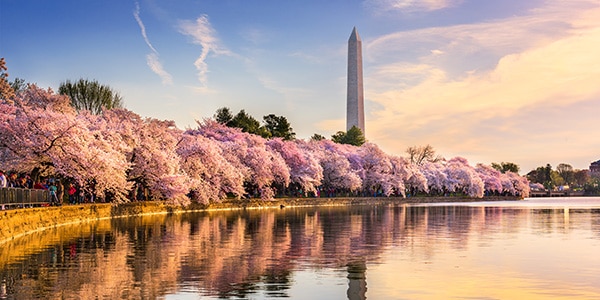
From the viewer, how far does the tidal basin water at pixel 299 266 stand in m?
17.1

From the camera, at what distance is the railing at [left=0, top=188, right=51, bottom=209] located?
32.8 meters

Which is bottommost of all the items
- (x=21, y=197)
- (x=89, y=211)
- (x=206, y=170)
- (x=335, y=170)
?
(x=89, y=211)

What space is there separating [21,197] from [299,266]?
2001 cm

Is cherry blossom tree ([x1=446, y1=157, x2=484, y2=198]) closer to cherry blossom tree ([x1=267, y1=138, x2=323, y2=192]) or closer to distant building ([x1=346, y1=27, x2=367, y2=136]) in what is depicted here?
distant building ([x1=346, y1=27, x2=367, y2=136])

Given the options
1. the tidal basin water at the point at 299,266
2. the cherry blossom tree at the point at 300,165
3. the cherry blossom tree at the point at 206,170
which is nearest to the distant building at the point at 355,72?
the cherry blossom tree at the point at 300,165

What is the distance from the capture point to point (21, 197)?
36.2 metres

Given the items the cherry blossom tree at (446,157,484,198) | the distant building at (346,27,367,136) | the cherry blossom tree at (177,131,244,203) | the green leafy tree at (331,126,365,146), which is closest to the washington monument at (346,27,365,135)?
the distant building at (346,27,367,136)

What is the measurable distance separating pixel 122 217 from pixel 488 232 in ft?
91.9

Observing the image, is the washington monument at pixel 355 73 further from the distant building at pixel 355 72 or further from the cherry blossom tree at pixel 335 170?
the cherry blossom tree at pixel 335 170

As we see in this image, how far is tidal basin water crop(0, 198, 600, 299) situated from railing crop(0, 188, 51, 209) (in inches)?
77.2

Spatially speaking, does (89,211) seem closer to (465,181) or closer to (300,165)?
(300,165)

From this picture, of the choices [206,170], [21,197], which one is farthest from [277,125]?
[21,197]

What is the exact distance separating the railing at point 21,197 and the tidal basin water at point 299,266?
196 centimetres

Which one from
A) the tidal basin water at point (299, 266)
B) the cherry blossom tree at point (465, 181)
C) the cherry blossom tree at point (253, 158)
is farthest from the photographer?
the cherry blossom tree at point (465, 181)
